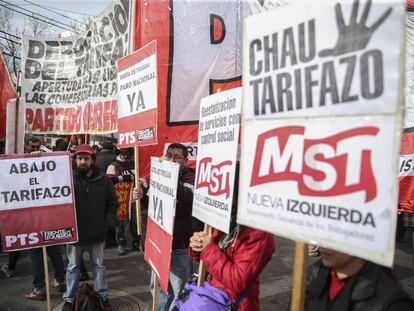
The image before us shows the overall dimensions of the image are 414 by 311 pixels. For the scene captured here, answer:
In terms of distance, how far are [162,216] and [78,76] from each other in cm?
338

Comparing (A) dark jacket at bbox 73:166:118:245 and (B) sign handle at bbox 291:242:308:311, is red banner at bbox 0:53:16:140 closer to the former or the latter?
(A) dark jacket at bbox 73:166:118:245

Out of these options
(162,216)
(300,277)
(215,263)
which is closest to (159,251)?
(162,216)

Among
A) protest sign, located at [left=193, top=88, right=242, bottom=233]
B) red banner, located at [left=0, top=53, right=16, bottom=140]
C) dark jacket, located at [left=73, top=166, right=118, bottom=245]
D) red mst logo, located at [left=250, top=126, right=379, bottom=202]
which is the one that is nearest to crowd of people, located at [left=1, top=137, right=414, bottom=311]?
dark jacket, located at [left=73, top=166, right=118, bottom=245]

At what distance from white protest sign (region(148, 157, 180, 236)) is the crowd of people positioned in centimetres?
27

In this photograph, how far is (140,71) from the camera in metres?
3.53

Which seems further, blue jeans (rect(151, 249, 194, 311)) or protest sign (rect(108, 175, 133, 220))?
protest sign (rect(108, 175, 133, 220))

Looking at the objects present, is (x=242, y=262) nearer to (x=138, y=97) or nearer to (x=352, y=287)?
(x=352, y=287)

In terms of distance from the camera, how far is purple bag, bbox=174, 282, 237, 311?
7.47ft

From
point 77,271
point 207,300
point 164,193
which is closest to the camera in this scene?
point 207,300

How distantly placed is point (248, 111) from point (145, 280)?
433 centimetres

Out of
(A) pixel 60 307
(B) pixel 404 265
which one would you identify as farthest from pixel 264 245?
(B) pixel 404 265

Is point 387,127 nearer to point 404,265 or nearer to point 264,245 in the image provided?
point 264,245

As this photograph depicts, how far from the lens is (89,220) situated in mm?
4480

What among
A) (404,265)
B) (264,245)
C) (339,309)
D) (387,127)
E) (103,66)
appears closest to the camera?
(387,127)
